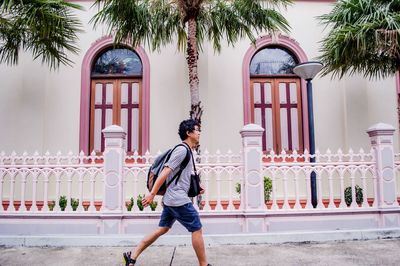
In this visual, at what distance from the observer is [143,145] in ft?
31.9

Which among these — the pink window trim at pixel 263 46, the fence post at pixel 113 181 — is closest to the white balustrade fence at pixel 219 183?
the fence post at pixel 113 181

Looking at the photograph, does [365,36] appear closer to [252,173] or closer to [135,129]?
[252,173]

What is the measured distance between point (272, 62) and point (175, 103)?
2.96 m

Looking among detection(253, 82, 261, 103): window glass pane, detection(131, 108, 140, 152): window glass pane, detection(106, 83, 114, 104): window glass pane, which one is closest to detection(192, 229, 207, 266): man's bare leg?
detection(131, 108, 140, 152): window glass pane

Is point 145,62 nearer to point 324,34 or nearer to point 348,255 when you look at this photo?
point 324,34

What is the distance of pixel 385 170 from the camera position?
21.6ft

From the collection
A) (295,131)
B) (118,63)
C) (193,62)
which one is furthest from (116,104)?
(295,131)

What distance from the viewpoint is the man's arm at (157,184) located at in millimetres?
3791

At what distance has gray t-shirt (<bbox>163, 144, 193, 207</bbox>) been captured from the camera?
12.9ft

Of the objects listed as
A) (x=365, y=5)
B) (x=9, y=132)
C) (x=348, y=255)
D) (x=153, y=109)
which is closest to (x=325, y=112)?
(x=365, y=5)

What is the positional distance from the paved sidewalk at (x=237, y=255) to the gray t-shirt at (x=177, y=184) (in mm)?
1212

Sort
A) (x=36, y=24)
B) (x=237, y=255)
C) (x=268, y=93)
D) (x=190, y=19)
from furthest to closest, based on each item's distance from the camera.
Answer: (x=268, y=93) → (x=190, y=19) → (x=36, y=24) → (x=237, y=255)

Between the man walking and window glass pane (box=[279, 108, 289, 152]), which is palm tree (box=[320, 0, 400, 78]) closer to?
window glass pane (box=[279, 108, 289, 152])

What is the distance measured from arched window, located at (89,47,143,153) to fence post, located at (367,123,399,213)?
5762mm
